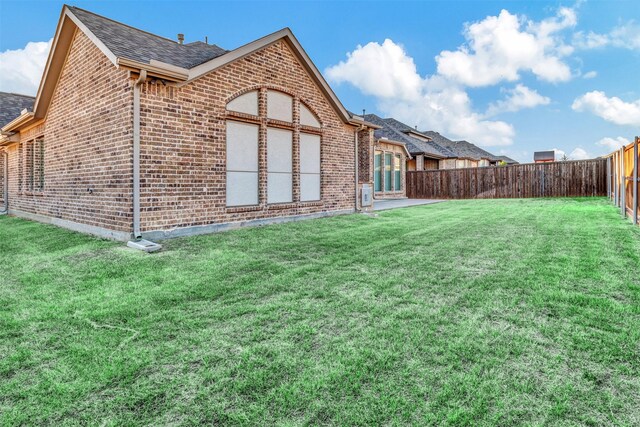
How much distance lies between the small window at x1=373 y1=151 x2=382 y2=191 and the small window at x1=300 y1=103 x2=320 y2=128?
964cm

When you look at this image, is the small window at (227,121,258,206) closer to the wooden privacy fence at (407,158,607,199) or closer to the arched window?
the arched window

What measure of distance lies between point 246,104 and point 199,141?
1.66m

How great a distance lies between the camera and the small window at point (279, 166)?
9055mm

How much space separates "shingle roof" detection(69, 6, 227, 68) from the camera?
7.04 meters

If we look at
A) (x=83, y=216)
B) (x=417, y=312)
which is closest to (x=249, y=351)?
(x=417, y=312)

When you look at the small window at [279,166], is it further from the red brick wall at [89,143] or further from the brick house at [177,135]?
the red brick wall at [89,143]

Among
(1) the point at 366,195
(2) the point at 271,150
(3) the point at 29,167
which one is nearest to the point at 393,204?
(1) the point at 366,195

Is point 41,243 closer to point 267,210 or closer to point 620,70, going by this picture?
point 267,210

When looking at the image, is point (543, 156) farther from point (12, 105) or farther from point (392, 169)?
point (12, 105)

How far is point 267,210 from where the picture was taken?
29.3ft

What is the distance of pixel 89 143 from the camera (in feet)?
25.6

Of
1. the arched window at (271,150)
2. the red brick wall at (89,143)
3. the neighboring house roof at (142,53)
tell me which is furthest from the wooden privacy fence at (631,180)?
the red brick wall at (89,143)

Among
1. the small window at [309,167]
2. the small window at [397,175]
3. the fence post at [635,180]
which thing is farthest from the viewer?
the small window at [397,175]

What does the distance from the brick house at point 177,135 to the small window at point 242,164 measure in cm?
3
